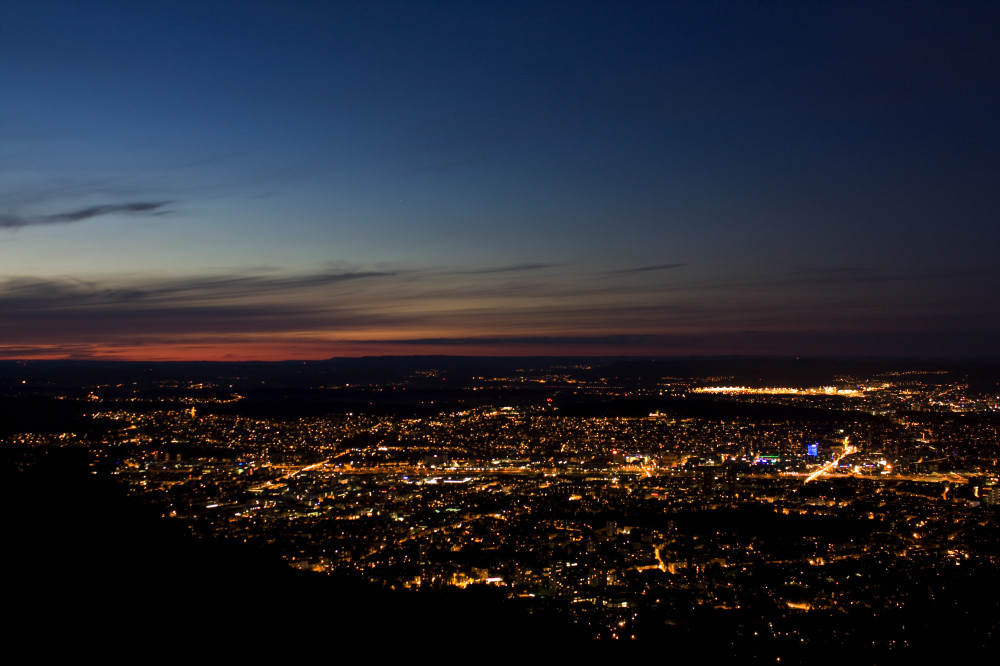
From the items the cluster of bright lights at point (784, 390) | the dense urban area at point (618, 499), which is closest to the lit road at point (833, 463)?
the dense urban area at point (618, 499)

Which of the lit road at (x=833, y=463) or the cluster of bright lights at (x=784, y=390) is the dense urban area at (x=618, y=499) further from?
the cluster of bright lights at (x=784, y=390)

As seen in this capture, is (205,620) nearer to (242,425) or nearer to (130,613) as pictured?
(130,613)

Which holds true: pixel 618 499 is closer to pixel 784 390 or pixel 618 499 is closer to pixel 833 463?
pixel 833 463

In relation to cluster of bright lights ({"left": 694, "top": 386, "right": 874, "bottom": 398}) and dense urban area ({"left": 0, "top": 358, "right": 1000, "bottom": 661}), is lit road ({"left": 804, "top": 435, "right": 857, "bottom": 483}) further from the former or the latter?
cluster of bright lights ({"left": 694, "top": 386, "right": 874, "bottom": 398})

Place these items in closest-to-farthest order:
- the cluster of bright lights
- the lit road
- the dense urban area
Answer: the dense urban area, the lit road, the cluster of bright lights

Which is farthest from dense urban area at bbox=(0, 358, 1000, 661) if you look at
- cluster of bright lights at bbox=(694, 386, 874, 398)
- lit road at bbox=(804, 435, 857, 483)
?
cluster of bright lights at bbox=(694, 386, 874, 398)

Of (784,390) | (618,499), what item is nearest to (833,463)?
(618,499)

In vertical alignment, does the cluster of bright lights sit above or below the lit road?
above

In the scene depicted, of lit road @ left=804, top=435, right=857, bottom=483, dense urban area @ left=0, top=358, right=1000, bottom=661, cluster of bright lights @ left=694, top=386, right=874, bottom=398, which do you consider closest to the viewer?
dense urban area @ left=0, top=358, right=1000, bottom=661
